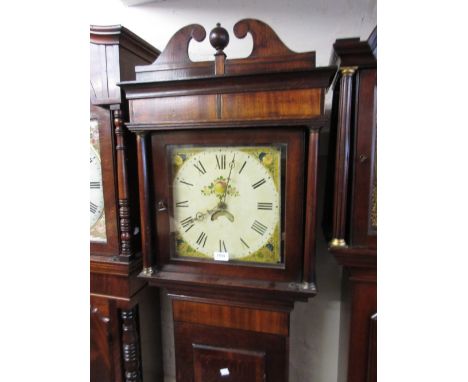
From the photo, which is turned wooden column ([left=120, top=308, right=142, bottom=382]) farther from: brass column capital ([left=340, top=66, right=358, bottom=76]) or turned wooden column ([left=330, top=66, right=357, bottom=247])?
brass column capital ([left=340, top=66, right=358, bottom=76])

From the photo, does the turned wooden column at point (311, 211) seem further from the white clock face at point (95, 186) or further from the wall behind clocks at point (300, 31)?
the white clock face at point (95, 186)

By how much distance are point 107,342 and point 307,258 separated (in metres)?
0.71

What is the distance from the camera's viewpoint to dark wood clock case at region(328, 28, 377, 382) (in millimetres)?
606

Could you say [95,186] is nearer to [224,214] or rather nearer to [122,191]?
[122,191]

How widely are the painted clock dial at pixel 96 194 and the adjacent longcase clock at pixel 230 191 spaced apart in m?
Answer: 0.16

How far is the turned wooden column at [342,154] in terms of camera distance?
0.62 m

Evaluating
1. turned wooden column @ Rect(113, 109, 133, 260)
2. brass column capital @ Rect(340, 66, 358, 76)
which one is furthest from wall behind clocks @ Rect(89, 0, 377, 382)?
turned wooden column @ Rect(113, 109, 133, 260)

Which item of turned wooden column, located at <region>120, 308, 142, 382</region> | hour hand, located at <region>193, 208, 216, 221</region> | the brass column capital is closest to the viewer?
the brass column capital

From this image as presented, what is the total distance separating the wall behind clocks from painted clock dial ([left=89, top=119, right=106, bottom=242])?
1.64 ft

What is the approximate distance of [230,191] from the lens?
69cm

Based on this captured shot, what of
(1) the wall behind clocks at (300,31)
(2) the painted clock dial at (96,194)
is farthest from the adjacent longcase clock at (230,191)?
(1) the wall behind clocks at (300,31)

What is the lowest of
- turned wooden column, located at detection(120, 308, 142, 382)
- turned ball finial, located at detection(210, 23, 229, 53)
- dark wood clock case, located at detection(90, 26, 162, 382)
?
turned wooden column, located at detection(120, 308, 142, 382)

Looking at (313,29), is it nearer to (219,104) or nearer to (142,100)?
(219,104)
